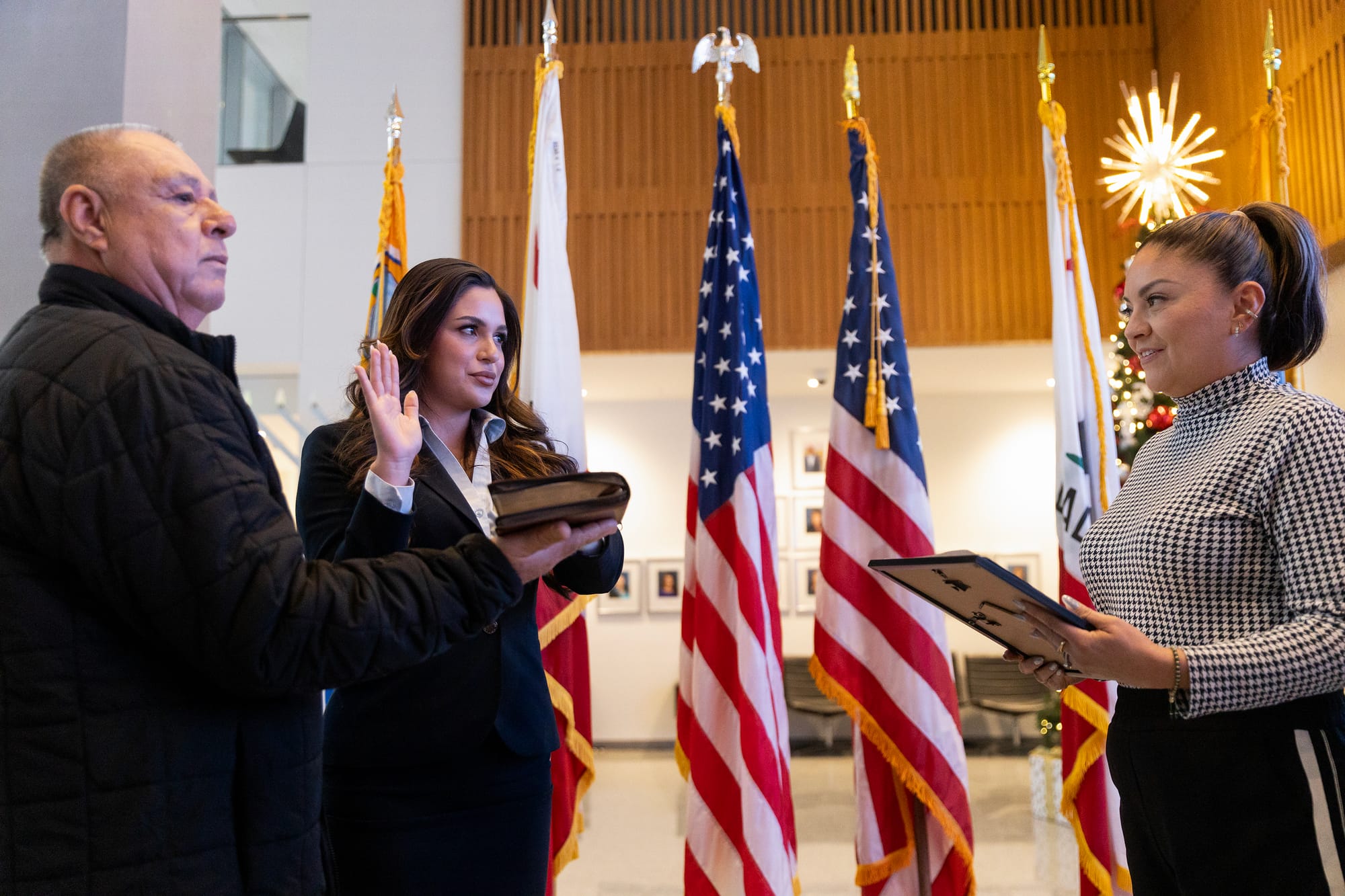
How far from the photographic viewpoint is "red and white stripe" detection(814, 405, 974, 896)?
10.6ft

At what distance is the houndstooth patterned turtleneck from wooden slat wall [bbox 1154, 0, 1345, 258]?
127 inches

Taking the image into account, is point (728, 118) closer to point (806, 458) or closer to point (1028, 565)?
point (806, 458)

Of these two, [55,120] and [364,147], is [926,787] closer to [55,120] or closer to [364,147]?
[55,120]

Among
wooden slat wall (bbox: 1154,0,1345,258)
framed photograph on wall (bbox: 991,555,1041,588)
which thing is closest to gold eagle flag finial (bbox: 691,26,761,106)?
wooden slat wall (bbox: 1154,0,1345,258)

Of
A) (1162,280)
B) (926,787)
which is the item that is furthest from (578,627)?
(1162,280)

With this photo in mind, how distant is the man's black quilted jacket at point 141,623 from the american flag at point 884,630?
A: 7.68 feet

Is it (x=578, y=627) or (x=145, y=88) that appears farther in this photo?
(x=578, y=627)

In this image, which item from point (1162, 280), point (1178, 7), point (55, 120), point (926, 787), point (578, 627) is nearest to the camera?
Answer: point (1162, 280)

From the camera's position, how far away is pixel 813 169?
7133mm

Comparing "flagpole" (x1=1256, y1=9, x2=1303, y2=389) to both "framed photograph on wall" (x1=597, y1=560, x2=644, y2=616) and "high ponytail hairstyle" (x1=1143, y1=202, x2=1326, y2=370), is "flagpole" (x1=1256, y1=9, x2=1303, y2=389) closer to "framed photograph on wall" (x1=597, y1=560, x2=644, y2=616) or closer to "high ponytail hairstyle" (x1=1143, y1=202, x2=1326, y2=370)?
"high ponytail hairstyle" (x1=1143, y1=202, x2=1326, y2=370)

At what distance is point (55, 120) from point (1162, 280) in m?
2.54

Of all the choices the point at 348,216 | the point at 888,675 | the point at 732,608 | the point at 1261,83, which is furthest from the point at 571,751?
the point at 1261,83

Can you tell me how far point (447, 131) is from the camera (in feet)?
24.0

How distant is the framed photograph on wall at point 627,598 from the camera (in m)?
9.23
